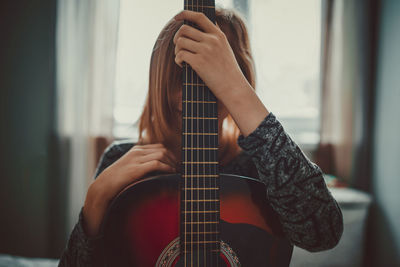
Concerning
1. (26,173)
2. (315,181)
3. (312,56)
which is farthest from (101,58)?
(315,181)

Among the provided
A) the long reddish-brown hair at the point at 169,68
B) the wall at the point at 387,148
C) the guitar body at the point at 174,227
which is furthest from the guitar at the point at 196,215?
the wall at the point at 387,148

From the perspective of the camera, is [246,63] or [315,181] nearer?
[315,181]

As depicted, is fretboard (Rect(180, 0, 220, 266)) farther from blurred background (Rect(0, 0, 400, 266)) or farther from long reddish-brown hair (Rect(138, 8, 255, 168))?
blurred background (Rect(0, 0, 400, 266))

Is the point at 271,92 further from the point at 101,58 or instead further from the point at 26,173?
the point at 26,173

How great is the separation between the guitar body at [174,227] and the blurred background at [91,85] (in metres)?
1.30

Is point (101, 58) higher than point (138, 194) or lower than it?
higher

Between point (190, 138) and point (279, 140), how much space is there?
0.59 feet

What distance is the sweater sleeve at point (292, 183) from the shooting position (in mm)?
458

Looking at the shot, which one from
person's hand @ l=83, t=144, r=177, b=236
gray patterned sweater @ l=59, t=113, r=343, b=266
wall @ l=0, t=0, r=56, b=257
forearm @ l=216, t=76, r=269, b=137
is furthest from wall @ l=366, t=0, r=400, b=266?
wall @ l=0, t=0, r=56, b=257

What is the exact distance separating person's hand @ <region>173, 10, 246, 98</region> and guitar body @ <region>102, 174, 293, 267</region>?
209mm

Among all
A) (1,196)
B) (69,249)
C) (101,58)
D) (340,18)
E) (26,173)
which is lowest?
(1,196)

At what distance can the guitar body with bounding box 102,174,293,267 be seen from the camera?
479mm

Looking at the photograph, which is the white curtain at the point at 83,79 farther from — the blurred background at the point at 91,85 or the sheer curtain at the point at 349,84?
the sheer curtain at the point at 349,84

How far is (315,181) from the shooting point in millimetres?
469
